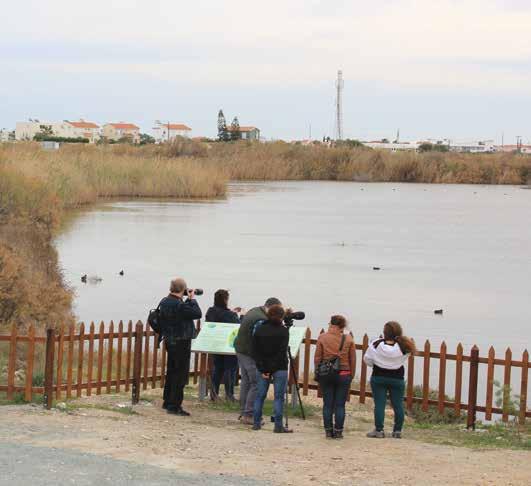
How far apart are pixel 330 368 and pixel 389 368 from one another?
25.4 inches

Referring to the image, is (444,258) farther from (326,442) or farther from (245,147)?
(245,147)

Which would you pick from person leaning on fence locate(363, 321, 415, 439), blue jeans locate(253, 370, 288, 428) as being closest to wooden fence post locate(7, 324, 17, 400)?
blue jeans locate(253, 370, 288, 428)

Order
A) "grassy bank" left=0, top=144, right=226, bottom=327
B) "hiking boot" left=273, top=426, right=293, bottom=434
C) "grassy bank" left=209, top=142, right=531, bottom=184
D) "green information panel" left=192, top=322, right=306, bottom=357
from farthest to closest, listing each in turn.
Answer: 1. "grassy bank" left=209, top=142, right=531, bottom=184
2. "grassy bank" left=0, top=144, right=226, bottom=327
3. "green information panel" left=192, top=322, right=306, bottom=357
4. "hiking boot" left=273, top=426, right=293, bottom=434

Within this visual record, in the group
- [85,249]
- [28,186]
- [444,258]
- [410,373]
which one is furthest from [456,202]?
[410,373]

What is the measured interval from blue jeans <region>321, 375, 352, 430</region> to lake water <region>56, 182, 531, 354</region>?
31.4 feet

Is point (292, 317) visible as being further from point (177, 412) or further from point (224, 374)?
point (224, 374)

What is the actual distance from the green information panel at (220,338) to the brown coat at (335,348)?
47.8 inches

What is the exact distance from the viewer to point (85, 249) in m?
37.3

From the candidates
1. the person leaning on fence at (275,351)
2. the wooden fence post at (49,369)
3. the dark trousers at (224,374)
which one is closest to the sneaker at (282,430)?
the person leaning on fence at (275,351)

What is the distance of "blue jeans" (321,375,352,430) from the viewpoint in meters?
11.3

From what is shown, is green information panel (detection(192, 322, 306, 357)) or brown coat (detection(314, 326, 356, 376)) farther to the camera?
green information panel (detection(192, 322, 306, 357))

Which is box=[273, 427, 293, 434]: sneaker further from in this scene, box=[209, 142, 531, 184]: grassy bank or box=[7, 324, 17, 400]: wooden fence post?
box=[209, 142, 531, 184]: grassy bank

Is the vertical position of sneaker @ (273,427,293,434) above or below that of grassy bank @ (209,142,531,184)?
below

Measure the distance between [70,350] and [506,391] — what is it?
4.64 meters
